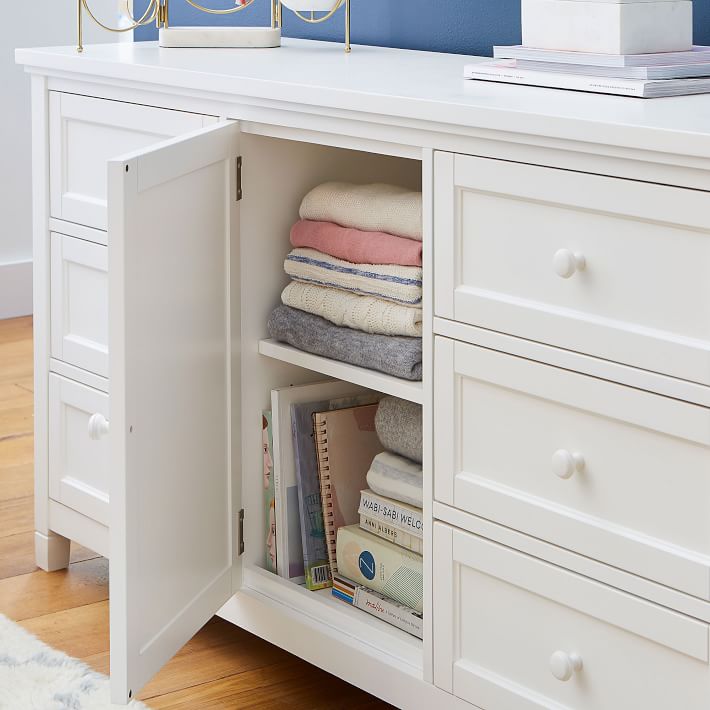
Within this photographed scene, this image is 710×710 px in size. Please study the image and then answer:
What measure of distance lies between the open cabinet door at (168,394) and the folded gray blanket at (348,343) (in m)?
0.09

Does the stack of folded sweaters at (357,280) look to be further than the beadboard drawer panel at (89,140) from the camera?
No

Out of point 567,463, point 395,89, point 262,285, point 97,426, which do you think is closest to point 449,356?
point 567,463

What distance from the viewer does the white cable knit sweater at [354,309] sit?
4.68 feet

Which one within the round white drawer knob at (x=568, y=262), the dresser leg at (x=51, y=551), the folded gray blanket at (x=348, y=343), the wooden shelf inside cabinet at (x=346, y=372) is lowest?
the dresser leg at (x=51, y=551)

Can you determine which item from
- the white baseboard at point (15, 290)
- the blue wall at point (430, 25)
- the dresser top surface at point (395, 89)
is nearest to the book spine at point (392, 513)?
the dresser top surface at point (395, 89)

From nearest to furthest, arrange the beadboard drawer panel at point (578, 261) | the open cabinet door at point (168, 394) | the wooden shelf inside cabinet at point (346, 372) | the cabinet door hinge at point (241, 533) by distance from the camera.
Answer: the beadboard drawer panel at point (578, 261), the open cabinet door at point (168, 394), the wooden shelf inside cabinet at point (346, 372), the cabinet door hinge at point (241, 533)

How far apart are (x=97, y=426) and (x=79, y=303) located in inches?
7.7

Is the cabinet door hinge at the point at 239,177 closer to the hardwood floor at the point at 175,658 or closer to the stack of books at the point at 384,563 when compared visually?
the stack of books at the point at 384,563

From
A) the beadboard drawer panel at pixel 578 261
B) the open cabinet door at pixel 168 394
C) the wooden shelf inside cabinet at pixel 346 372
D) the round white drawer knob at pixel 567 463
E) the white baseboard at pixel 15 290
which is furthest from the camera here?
the white baseboard at pixel 15 290

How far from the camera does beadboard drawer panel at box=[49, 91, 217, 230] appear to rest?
1621 millimetres

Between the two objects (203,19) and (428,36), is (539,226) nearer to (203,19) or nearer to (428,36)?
(428,36)

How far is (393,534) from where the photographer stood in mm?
1581

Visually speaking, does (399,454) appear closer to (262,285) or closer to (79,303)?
(262,285)

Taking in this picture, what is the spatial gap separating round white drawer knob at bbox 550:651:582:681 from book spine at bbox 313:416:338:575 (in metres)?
0.51
